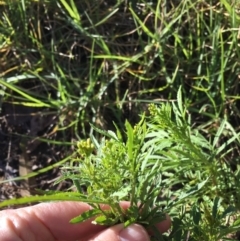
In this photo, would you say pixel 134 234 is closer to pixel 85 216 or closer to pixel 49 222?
pixel 85 216

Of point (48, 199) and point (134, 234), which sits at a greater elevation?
point (48, 199)

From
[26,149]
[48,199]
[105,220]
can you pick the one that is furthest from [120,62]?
[48,199]

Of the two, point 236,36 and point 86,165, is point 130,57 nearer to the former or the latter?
point 236,36

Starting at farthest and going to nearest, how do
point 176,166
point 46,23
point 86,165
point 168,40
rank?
point 46,23, point 168,40, point 176,166, point 86,165

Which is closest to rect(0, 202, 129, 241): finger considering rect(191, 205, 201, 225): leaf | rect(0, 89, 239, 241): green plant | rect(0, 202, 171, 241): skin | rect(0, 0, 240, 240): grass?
rect(0, 202, 171, 241): skin

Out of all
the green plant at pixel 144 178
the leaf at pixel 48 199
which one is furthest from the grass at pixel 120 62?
the leaf at pixel 48 199

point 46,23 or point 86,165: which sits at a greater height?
point 46,23

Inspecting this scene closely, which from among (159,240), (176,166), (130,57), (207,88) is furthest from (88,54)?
(159,240)
